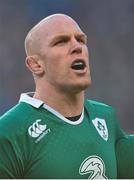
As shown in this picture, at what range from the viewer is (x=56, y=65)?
1.57m

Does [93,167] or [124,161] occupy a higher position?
[93,167]

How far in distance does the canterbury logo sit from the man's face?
142mm

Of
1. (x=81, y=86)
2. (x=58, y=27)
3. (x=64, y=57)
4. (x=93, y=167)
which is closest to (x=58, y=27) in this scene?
(x=58, y=27)

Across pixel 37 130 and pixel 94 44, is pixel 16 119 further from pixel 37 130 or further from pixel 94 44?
pixel 94 44

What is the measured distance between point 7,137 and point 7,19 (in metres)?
5.54

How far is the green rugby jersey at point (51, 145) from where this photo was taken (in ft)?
4.68

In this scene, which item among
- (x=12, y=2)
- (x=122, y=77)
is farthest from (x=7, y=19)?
(x=122, y=77)

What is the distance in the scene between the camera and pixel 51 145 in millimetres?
1491

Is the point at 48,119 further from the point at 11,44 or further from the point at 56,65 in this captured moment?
the point at 11,44

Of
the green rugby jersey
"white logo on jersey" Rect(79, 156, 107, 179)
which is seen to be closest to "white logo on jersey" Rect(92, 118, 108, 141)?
the green rugby jersey

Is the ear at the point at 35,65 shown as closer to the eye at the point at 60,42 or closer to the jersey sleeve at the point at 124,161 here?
the eye at the point at 60,42

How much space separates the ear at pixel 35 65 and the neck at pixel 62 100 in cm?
6

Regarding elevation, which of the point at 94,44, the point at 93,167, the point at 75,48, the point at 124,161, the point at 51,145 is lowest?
the point at 94,44

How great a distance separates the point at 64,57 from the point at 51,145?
28 cm
